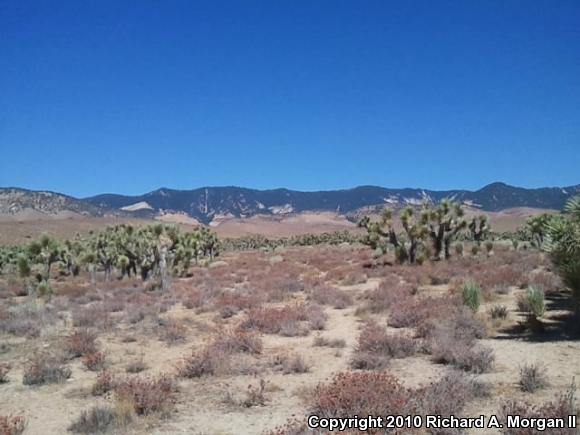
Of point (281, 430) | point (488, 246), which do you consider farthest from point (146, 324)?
point (488, 246)

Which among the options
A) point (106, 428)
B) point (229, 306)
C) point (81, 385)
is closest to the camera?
point (106, 428)

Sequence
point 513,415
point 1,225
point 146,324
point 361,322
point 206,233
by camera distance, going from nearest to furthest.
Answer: point 513,415 < point 361,322 < point 146,324 < point 206,233 < point 1,225

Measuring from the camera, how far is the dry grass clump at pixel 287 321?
1393cm

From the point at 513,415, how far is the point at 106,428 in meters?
5.56

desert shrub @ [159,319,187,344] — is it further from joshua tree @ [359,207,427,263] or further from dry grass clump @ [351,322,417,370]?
joshua tree @ [359,207,427,263]

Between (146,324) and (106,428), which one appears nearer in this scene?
(106,428)

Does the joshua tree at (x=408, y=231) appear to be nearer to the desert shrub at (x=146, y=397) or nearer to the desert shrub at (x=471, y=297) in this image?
the desert shrub at (x=471, y=297)

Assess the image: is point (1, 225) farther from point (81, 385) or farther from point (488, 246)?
point (81, 385)

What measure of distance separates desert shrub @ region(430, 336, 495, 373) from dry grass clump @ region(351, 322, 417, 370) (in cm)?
58

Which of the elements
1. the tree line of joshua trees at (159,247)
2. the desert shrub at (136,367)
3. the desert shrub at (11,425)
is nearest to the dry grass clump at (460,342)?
the desert shrub at (136,367)

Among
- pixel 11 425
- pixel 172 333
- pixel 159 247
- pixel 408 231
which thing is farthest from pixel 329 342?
pixel 408 231

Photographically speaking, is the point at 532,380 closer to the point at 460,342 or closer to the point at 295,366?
the point at 460,342

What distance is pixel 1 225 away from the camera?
9994cm

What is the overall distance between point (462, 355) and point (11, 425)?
766cm
